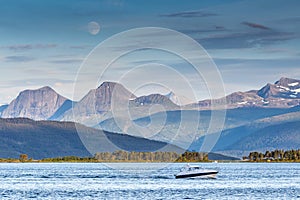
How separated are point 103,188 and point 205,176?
52.0 meters

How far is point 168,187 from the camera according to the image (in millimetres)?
156125

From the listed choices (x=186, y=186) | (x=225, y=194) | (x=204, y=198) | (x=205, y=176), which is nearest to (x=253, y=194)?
(x=225, y=194)

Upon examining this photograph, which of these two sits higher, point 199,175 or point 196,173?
point 196,173

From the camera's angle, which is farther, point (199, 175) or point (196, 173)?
point (199, 175)

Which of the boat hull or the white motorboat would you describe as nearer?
the white motorboat

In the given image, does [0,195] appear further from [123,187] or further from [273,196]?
[273,196]

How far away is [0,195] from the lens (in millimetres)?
132375

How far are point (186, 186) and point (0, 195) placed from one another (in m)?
43.1

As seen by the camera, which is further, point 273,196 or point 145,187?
point 145,187

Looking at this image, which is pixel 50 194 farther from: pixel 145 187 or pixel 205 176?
pixel 205 176

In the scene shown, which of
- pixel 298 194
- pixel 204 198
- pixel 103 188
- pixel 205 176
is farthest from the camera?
pixel 205 176

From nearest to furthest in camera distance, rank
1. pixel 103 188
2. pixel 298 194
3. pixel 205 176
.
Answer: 1. pixel 298 194
2. pixel 103 188
3. pixel 205 176

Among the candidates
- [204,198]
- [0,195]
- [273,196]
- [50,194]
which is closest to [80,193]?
[50,194]

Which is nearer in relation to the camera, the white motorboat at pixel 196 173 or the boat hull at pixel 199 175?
the white motorboat at pixel 196 173
